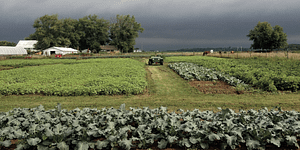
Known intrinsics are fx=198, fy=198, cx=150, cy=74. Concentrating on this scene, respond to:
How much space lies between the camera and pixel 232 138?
4.70 m

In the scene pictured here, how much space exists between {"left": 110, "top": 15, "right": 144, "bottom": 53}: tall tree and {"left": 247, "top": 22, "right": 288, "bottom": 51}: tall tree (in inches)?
1905

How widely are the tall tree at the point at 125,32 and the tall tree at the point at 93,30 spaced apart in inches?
217

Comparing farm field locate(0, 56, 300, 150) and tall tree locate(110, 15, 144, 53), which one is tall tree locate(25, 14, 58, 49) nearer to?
tall tree locate(110, 15, 144, 53)

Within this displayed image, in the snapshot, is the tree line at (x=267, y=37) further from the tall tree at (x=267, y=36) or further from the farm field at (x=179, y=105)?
the farm field at (x=179, y=105)

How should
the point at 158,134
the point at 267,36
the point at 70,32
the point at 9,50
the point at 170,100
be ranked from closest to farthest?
the point at 158,134 < the point at 170,100 < the point at 9,50 < the point at 267,36 < the point at 70,32

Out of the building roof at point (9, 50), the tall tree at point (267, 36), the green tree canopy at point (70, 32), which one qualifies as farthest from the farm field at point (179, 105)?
the tall tree at point (267, 36)

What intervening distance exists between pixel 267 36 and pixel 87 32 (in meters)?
75.1

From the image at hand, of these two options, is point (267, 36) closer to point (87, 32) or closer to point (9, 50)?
point (87, 32)

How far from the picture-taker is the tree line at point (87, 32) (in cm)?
7688

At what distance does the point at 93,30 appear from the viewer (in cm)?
8975

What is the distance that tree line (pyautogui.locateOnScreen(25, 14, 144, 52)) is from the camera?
76875 mm

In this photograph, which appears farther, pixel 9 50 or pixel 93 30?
pixel 93 30

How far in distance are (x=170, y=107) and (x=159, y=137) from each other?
406cm

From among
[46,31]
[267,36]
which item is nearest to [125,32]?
[46,31]
